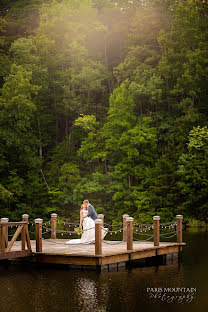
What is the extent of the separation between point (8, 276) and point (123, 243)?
5713 millimetres

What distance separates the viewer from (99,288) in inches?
470

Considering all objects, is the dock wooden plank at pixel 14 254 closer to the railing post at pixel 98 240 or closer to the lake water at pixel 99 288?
the lake water at pixel 99 288

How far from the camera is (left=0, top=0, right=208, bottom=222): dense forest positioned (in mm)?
33656

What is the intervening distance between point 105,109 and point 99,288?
3078 cm

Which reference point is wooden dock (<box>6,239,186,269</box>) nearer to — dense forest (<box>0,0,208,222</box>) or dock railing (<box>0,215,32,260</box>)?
dock railing (<box>0,215,32,260</box>)

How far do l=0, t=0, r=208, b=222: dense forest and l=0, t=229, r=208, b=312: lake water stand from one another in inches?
622

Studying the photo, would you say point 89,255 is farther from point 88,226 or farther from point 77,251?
point 88,226

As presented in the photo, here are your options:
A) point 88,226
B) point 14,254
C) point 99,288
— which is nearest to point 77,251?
point 88,226

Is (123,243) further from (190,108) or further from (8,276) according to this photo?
(190,108)

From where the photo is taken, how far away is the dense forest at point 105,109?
110 ft

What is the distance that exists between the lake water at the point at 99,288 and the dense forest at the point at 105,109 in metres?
15.8

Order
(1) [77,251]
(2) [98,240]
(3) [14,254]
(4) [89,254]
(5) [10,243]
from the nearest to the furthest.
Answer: (2) [98,240]
(4) [89,254]
(5) [10,243]
(3) [14,254]
(1) [77,251]

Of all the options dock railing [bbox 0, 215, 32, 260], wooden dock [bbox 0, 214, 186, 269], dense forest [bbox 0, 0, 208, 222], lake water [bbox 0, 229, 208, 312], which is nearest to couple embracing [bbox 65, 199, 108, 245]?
wooden dock [bbox 0, 214, 186, 269]

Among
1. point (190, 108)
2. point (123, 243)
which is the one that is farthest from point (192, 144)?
point (123, 243)
